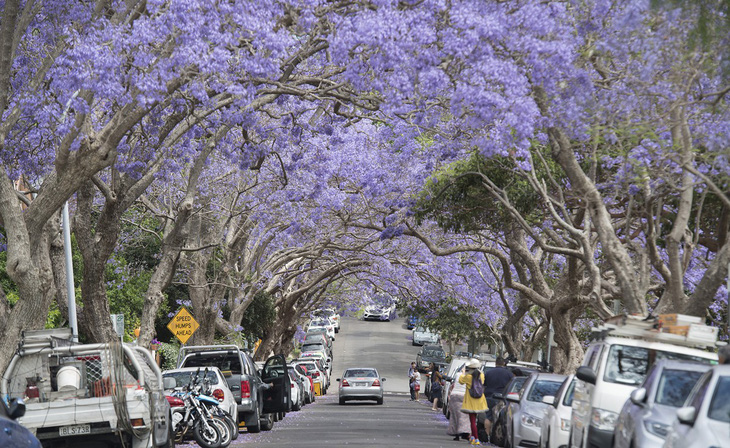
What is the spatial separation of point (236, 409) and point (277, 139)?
18.3 feet

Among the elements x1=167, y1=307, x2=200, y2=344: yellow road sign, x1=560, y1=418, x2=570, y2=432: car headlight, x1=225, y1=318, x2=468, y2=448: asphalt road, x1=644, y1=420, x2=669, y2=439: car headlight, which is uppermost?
x1=167, y1=307, x2=200, y2=344: yellow road sign

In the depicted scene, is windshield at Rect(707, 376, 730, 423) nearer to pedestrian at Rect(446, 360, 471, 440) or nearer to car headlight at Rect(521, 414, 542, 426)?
car headlight at Rect(521, 414, 542, 426)

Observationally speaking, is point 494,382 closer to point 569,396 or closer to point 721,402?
point 569,396

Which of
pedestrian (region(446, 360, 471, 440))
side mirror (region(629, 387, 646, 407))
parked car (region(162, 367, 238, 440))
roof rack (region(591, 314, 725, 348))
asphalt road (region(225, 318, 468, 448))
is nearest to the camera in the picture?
side mirror (region(629, 387, 646, 407))

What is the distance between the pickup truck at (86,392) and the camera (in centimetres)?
1348

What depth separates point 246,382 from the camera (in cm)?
2270

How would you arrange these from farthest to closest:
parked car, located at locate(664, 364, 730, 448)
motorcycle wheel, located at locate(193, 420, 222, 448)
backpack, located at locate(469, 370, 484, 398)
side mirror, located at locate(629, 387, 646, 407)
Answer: backpack, located at locate(469, 370, 484, 398) → motorcycle wheel, located at locate(193, 420, 222, 448) → side mirror, located at locate(629, 387, 646, 407) → parked car, located at locate(664, 364, 730, 448)

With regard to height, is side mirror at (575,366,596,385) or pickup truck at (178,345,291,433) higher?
side mirror at (575,366,596,385)

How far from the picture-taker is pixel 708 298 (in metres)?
15.3

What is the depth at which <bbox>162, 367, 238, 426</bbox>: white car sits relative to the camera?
2014 cm

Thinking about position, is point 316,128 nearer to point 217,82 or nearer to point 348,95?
point 348,95

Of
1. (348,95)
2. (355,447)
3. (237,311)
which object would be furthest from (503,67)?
(237,311)

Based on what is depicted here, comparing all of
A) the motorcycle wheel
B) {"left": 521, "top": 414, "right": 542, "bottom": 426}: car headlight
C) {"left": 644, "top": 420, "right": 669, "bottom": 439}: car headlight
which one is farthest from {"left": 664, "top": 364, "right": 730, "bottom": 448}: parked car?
the motorcycle wheel

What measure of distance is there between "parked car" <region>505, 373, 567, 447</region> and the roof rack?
410cm
